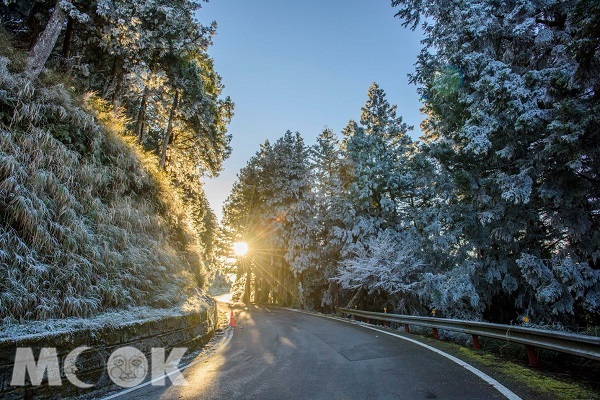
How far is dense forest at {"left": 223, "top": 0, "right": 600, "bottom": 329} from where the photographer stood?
765 centimetres

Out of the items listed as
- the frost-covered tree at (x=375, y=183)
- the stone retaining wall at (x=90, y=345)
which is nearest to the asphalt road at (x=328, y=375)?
the stone retaining wall at (x=90, y=345)

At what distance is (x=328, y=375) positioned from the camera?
197 inches

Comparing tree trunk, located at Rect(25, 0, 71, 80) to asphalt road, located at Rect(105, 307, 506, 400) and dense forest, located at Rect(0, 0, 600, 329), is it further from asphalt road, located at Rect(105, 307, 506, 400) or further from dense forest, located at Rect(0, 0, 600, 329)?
asphalt road, located at Rect(105, 307, 506, 400)

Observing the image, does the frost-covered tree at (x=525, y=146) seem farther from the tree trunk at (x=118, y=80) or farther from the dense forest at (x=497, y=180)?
the tree trunk at (x=118, y=80)

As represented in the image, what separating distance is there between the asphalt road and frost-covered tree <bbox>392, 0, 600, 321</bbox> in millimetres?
4736

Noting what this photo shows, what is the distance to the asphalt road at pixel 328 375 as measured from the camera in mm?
4098

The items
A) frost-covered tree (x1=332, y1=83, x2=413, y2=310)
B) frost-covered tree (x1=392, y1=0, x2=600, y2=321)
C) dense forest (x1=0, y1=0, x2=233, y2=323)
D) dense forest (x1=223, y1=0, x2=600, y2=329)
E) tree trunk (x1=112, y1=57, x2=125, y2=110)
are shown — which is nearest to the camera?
dense forest (x1=0, y1=0, x2=233, y2=323)

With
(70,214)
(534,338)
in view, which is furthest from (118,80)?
(534,338)

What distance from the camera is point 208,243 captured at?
30938 mm

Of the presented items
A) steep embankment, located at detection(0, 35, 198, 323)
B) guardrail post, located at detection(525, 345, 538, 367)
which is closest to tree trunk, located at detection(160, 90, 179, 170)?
steep embankment, located at detection(0, 35, 198, 323)

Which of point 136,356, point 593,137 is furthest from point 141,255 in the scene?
point 593,137

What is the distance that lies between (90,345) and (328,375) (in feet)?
12.8

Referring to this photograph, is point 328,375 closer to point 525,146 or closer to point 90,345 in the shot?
point 90,345

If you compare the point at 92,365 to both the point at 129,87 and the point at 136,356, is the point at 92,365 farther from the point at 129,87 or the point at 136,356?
the point at 129,87
